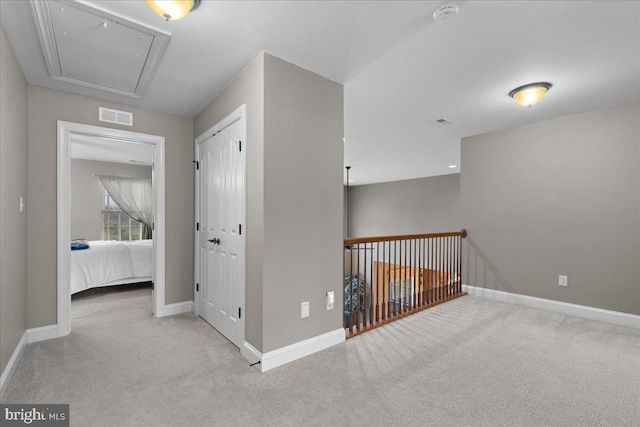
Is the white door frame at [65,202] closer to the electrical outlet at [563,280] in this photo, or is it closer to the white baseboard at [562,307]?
the white baseboard at [562,307]

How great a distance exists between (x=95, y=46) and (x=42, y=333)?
252 centimetres

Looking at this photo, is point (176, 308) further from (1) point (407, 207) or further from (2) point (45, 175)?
(1) point (407, 207)

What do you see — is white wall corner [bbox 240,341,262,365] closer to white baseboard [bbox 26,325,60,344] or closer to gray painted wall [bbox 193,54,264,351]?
gray painted wall [bbox 193,54,264,351]

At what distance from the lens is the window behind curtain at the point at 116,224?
672cm

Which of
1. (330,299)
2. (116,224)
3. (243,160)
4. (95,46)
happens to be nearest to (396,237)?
(330,299)

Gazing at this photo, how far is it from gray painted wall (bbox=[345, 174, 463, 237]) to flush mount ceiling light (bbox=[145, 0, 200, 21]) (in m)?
7.94

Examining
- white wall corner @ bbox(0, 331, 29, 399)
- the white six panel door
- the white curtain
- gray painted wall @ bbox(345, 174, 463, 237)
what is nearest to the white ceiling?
the white six panel door

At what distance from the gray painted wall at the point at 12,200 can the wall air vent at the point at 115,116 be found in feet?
1.85

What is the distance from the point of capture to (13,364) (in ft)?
6.99

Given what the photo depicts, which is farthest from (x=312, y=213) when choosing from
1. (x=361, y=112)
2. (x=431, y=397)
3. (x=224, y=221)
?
(x=361, y=112)

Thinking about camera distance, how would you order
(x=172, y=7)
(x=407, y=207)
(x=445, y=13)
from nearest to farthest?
(x=172, y=7), (x=445, y=13), (x=407, y=207)

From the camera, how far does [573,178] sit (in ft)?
11.4

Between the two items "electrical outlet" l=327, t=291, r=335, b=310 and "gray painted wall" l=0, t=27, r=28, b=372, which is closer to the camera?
"gray painted wall" l=0, t=27, r=28, b=372
